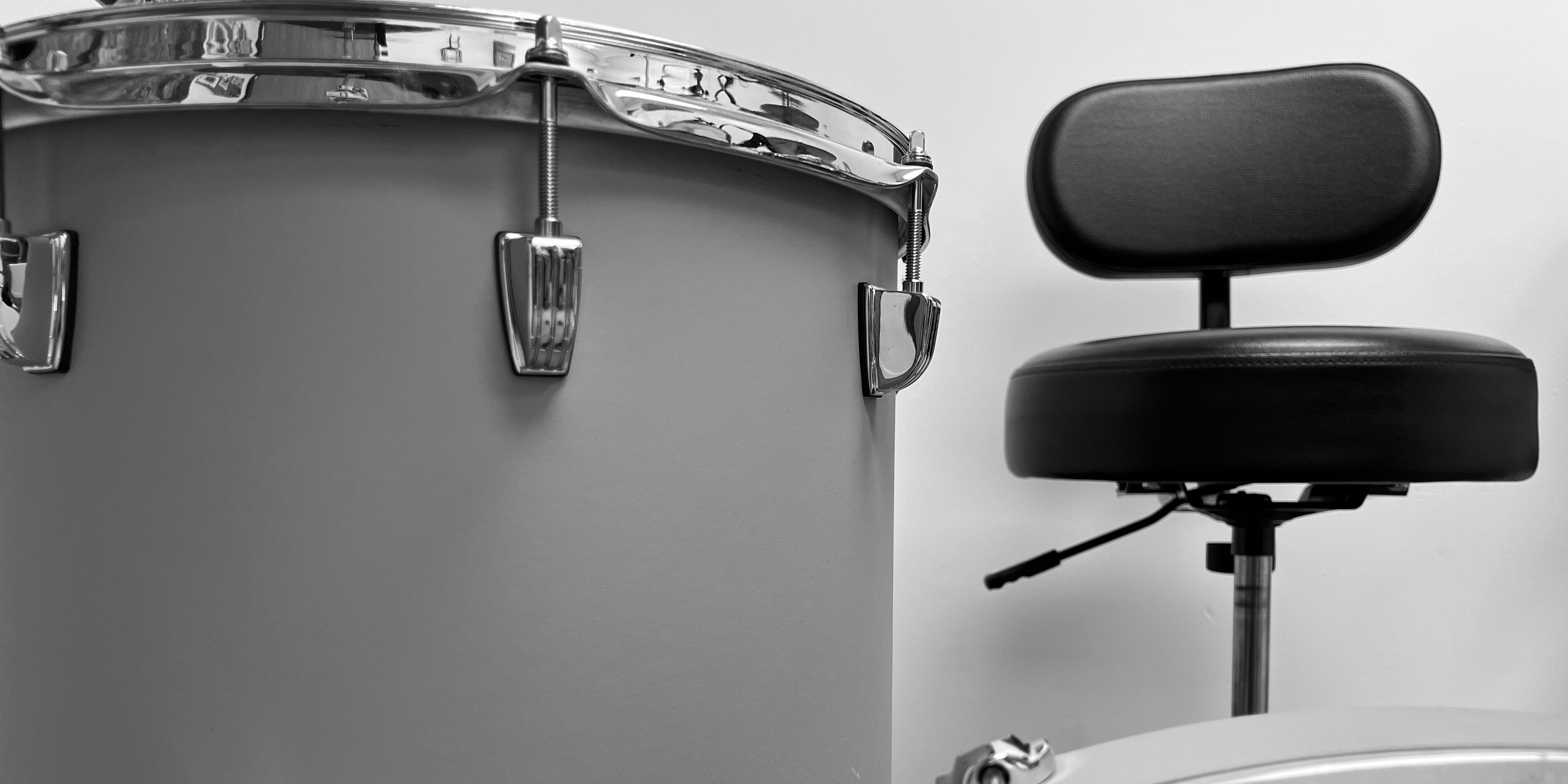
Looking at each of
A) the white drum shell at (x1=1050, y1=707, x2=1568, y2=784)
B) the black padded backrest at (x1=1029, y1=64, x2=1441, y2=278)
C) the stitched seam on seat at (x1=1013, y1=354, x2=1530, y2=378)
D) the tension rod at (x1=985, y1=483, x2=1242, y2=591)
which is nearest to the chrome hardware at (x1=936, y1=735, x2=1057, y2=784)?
the white drum shell at (x1=1050, y1=707, x2=1568, y2=784)

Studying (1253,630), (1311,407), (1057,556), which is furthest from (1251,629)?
(1311,407)

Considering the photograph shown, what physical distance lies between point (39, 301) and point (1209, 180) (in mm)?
1060

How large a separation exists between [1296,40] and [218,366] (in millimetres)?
1270

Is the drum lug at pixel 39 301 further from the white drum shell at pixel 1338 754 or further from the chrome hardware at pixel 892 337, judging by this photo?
the white drum shell at pixel 1338 754

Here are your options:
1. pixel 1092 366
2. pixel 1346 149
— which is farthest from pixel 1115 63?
pixel 1092 366

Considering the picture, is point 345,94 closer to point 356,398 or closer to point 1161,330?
point 356,398

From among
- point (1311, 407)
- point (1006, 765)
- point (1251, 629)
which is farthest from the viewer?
point (1251, 629)

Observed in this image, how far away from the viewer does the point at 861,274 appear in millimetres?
557

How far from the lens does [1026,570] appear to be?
3.39ft

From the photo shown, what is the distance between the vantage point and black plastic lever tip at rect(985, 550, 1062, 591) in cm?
102

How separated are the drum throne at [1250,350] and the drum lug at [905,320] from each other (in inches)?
10.1

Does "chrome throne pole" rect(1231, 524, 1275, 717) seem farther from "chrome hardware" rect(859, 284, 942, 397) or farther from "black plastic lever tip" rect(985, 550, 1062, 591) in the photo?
"chrome hardware" rect(859, 284, 942, 397)

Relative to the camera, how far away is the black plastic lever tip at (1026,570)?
40.3 inches

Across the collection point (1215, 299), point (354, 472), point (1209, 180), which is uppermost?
point (1209, 180)
